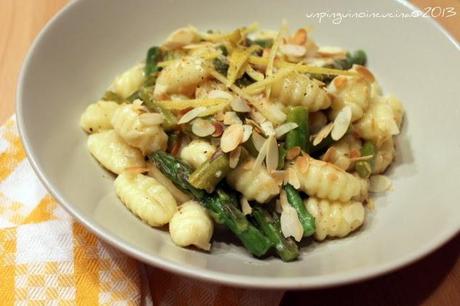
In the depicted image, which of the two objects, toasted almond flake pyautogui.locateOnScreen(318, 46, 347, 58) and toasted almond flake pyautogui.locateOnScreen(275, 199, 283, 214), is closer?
toasted almond flake pyautogui.locateOnScreen(275, 199, 283, 214)

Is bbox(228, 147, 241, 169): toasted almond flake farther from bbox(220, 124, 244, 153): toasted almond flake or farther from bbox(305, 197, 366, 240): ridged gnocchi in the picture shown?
bbox(305, 197, 366, 240): ridged gnocchi

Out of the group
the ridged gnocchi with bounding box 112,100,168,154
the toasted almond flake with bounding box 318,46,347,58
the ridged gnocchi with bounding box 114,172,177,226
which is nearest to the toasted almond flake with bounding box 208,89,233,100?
the ridged gnocchi with bounding box 112,100,168,154

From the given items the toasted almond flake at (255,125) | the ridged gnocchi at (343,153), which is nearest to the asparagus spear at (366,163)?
the ridged gnocchi at (343,153)

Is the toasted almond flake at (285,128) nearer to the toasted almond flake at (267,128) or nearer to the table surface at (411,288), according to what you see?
the toasted almond flake at (267,128)

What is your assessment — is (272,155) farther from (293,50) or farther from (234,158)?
(293,50)

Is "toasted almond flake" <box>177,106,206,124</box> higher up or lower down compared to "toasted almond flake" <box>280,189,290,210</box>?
higher up

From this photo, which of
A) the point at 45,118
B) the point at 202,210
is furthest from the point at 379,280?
the point at 45,118

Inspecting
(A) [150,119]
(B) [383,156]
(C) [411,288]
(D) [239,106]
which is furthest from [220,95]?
(C) [411,288]
